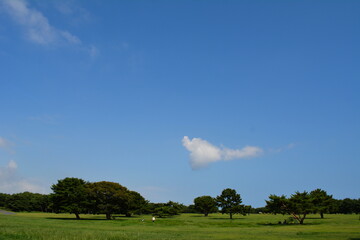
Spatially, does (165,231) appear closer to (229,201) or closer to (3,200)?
(229,201)

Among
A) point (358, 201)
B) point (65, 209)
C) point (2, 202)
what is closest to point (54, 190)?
point (65, 209)

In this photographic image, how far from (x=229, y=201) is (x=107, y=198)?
42.0 metres

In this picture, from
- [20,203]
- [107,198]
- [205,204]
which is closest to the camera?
[107,198]

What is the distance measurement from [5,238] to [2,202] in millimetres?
177907

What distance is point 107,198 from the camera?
76500 mm

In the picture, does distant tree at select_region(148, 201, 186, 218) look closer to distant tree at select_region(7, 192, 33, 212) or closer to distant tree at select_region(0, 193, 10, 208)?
distant tree at select_region(7, 192, 33, 212)

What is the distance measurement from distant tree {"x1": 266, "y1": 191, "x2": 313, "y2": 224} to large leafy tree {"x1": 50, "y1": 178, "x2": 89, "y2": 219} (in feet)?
150

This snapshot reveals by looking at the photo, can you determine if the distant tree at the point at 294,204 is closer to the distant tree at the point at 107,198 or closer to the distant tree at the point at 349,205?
the distant tree at the point at 107,198

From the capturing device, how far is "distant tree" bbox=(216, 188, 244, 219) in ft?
315

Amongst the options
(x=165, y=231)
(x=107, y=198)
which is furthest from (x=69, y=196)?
(x=165, y=231)

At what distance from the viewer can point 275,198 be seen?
61188 mm

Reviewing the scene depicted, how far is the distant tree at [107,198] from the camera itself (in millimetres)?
75250

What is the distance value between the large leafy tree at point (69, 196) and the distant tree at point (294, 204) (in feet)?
150

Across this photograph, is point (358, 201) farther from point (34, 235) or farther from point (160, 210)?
point (34, 235)
